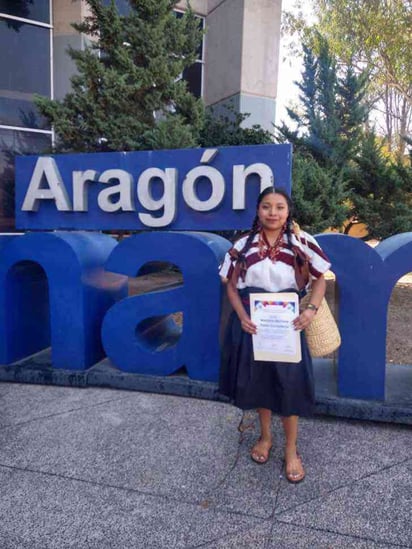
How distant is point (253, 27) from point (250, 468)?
12.1 meters

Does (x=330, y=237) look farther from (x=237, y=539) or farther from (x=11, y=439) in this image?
(x=11, y=439)

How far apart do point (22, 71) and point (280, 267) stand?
1052 centimetres

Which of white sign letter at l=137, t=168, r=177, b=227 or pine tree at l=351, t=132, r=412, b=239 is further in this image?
pine tree at l=351, t=132, r=412, b=239

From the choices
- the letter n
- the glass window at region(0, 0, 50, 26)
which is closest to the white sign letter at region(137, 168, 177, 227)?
the letter n

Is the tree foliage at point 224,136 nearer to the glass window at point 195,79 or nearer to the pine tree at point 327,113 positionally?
Answer: the pine tree at point 327,113

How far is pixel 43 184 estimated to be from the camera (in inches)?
164

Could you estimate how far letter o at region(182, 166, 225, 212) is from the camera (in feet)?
12.1

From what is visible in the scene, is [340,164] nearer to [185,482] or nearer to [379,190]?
[379,190]

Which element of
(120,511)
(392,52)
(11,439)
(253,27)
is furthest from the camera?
(392,52)

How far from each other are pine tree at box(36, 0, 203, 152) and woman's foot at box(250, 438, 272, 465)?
5961 millimetres

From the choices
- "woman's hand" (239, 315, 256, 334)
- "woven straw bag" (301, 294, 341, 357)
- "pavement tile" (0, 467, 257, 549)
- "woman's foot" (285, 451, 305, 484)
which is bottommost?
"pavement tile" (0, 467, 257, 549)

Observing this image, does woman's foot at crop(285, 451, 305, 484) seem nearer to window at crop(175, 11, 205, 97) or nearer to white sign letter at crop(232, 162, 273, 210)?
white sign letter at crop(232, 162, 273, 210)

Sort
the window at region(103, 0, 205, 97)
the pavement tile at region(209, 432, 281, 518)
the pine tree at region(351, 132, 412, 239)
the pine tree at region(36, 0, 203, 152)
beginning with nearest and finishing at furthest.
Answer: the pavement tile at region(209, 432, 281, 518), the pine tree at region(36, 0, 203, 152), the pine tree at region(351, 132, 412, 239), the window at region(103, 0, 205, 97)

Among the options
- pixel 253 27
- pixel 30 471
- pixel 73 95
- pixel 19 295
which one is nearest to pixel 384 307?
pixel 30 471
